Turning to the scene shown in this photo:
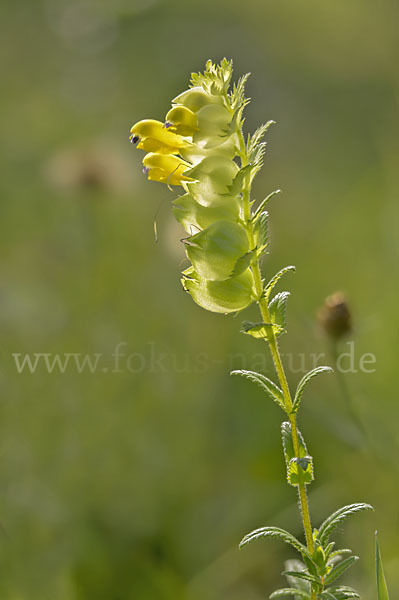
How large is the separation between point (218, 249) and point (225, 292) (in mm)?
57

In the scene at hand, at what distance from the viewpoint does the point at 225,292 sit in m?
0.75

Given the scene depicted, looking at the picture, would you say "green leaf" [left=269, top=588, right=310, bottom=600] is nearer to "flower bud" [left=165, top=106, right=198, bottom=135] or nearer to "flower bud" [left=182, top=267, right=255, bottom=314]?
"flower bud" [left=182, top=267, right=255, bottom=314]

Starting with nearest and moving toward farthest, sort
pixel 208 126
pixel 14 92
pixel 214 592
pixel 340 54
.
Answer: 1. pixel 208 126
2. pixel 214 592
3. pixel 14 92
4. pixel 340 54

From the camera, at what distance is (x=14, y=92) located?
3402 millimetres

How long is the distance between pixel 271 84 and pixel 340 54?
55 cm

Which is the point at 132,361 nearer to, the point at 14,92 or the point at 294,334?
the point at 294,334

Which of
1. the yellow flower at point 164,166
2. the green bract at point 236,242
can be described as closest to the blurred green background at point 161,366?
the green bract at point 236,242

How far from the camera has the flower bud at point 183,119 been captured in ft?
2.44

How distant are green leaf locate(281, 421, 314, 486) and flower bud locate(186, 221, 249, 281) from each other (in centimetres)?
19

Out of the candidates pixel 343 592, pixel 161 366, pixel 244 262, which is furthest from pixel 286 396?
pixel 161 366

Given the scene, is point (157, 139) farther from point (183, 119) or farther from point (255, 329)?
point (255, 329)

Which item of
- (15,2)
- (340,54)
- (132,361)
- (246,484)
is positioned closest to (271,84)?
(340,54)

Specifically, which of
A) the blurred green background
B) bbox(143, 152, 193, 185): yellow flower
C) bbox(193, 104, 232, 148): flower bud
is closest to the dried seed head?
the blurred green background

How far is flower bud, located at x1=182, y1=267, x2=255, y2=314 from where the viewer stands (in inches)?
29.5
